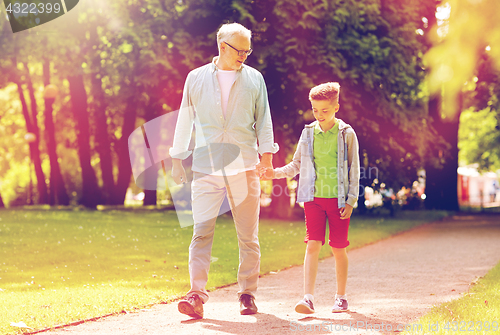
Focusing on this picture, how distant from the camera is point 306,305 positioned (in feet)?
14.1

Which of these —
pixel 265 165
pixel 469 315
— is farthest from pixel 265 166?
pixel 469 315

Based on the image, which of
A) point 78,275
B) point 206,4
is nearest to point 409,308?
point 78,275

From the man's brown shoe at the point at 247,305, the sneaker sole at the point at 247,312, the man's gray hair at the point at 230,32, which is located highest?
the man's gray hair at the point at 230,32

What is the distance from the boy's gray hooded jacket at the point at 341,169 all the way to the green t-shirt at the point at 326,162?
4 centimetres

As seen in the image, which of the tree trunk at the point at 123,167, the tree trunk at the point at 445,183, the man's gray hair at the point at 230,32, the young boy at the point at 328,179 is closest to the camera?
the man's gray hair at the point at 230,32

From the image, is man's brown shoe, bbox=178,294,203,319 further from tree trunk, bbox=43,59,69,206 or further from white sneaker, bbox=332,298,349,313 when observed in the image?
tree trunk, bbox=43,59,69,206

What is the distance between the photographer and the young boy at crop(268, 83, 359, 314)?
178 inches

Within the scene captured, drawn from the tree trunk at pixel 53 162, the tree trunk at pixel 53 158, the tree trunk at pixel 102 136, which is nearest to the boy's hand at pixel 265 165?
the tree trunk at pixel 102 136

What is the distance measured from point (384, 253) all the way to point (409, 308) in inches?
176

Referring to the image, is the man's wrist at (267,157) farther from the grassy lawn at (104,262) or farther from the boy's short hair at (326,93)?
the grassy lawn at (104,262)

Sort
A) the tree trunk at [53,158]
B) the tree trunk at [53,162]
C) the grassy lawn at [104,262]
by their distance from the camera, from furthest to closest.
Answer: the tree trunk at [53,162] < the tree trunk at [53,158] < the grassy lawn at [104,262]

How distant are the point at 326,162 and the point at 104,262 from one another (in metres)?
4.26

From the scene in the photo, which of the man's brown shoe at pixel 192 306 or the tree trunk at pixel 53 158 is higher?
the tree trunk at pixel 53 158

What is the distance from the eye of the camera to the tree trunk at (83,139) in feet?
75.7
